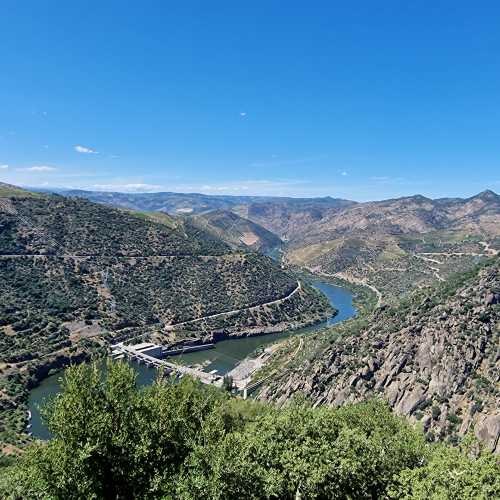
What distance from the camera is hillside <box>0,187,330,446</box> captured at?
100750 mm

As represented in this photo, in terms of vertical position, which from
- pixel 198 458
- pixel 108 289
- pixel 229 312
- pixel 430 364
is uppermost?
pixel 198 458

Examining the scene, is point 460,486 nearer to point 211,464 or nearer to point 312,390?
point 211,464

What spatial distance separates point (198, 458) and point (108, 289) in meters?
118

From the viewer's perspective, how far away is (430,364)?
6781 centimetres

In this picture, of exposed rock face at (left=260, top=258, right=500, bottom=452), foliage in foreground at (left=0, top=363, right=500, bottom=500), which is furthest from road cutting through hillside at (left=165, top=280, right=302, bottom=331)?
foliage in foreground at (left=0, top=363, right=500, bottom=500)

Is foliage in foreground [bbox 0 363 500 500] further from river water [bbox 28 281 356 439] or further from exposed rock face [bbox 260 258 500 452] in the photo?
river water [bbox 28 281 356 439]

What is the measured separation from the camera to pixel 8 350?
90.3 meters

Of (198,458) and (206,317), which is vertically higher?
(198,458)

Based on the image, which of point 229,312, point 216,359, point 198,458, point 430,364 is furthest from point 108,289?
point 198,458

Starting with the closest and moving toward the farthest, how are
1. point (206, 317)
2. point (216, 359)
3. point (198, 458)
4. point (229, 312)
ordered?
point (198, 458) → point (216, 359) → point (206, 317) → point (229, 312)

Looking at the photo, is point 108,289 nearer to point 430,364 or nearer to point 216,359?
point 216,359

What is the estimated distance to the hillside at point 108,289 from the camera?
331ft

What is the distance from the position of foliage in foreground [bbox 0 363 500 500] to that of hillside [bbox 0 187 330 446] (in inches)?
2431

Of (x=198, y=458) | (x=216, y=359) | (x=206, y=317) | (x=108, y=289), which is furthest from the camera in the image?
(x=206, y=317)
